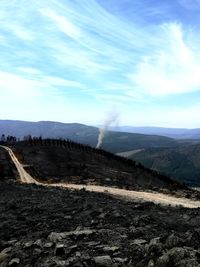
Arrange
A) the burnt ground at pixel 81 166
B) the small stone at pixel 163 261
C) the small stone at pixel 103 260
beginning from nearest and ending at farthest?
1. the small stone at pixel 163 261
2. the small stone at pixel 103 260
3. the burnt ground at pixel 81 166

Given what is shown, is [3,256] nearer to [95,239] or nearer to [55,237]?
[55,237]

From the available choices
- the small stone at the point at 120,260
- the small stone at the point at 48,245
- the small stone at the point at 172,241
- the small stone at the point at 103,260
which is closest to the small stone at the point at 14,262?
the small stone at the point at 48,245

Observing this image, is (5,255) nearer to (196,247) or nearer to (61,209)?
(196,247)

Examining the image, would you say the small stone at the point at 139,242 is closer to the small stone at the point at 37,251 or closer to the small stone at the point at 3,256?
the small stone at the point at 37,251

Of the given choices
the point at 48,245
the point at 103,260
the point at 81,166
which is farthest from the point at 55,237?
the point at 81,166

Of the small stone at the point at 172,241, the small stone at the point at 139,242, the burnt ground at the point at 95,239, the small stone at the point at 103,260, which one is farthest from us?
the small stone at the point at 139,242

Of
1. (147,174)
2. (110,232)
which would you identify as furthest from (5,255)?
(147,174)

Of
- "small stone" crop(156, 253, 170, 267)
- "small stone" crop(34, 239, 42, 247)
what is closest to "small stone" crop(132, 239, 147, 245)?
"small stone" crop(156, 253, 170, 267)

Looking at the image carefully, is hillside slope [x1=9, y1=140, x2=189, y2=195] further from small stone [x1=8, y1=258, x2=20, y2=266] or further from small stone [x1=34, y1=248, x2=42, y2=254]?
small stone [x1=8, y1=258, x2=20, y2=266]
